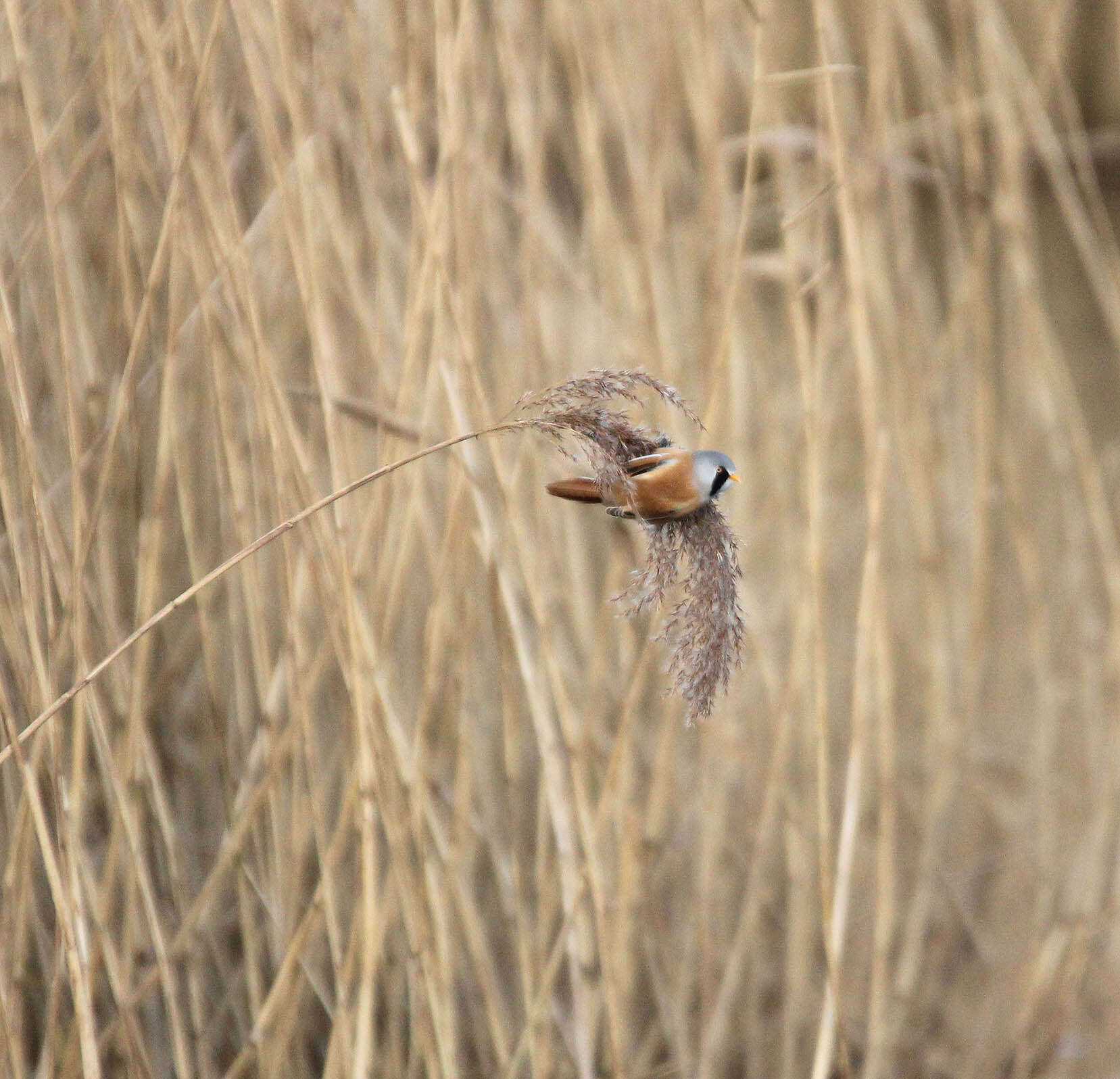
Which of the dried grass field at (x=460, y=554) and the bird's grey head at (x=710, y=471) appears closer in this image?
the bird's grey head at (x=710, y=471)

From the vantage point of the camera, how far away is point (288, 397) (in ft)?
2.62

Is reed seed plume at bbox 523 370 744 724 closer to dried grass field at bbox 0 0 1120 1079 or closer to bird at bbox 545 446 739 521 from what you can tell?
bird at bbox 545 446 739 521

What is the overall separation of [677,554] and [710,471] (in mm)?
53

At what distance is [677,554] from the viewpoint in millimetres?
437

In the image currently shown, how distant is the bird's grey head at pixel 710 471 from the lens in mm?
393

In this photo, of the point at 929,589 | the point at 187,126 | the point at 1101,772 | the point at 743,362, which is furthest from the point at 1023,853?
the point at 187,126

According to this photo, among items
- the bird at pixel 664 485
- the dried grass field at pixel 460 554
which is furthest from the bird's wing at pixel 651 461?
the dried grass field at pixel 460 554

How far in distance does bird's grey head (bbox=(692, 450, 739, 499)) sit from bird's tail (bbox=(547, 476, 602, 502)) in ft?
0.12

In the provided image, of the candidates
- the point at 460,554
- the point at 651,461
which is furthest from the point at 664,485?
the point at 460,554

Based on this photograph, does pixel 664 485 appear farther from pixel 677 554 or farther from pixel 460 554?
pixel 460 554

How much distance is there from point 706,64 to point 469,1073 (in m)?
0.77

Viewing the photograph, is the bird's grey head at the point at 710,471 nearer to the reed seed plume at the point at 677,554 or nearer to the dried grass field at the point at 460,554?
the reed seed plume at the point at 677,554

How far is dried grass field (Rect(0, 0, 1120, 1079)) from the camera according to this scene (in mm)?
593

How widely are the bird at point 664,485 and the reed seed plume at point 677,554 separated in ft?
0.04
